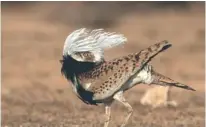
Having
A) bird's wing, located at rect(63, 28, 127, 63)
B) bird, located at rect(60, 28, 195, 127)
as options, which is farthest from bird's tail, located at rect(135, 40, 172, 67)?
bird's wing, located at rect(63, 28, 127, 63)

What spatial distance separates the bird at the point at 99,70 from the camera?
7457 mm

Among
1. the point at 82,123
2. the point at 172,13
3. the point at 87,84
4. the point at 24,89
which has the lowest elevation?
the point at 172,13

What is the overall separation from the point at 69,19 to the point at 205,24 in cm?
433

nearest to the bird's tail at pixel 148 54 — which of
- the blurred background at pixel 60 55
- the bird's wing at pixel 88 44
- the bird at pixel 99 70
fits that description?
the bird at pixel 99 70

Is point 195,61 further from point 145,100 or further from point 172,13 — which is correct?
point 172,13

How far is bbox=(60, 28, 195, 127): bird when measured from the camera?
7457 mm

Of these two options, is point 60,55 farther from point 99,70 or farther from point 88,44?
point 99,70

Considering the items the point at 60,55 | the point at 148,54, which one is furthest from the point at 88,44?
the point at 60,55

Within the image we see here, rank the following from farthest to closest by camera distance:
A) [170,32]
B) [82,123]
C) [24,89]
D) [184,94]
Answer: [170,32] → [24,89] → [184,94] → [82,123]

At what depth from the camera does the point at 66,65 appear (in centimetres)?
764

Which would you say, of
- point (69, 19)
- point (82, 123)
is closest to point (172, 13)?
point (69, 19)

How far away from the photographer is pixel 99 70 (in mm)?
7574

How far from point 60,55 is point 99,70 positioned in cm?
910

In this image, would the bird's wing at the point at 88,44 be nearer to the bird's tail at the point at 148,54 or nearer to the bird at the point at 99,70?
the bird at the point at 99,70
